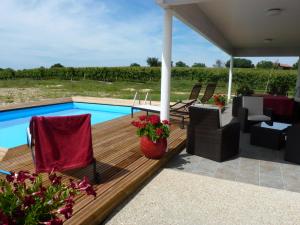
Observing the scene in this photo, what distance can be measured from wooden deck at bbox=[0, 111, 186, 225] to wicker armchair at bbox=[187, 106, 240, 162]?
394 millimetres

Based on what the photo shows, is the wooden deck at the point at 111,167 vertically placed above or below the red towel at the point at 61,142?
below

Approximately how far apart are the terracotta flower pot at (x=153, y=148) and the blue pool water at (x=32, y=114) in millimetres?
4185

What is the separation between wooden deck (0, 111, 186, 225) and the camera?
2.35 m

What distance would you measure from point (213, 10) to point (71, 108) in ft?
24.7

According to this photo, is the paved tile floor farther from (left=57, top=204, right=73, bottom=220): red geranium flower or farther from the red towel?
(left=57, top=204, right=73, bottom=220): red geranium flower

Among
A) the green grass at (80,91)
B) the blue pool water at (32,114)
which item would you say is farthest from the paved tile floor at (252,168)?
the green grass at (80,91)

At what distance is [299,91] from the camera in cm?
1027

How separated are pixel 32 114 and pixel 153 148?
7152 mm

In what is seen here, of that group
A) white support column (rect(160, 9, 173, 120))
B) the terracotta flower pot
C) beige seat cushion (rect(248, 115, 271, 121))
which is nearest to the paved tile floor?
the terracotta flower pot

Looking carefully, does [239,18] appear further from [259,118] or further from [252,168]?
[252,168]

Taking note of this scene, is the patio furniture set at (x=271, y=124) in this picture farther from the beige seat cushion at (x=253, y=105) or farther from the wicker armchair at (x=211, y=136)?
the wicker armchair at (x=211, y=136)

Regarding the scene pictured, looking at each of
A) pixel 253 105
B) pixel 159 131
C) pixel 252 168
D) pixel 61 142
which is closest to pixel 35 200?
pixel 61 142

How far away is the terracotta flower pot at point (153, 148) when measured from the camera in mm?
3547

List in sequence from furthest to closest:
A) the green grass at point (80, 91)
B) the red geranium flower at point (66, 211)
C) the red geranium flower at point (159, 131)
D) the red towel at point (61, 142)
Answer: the green grass at point (80, 91), the red geranium flower at point (159, 131), the red towel at point (61, 142), the red geranium flower at point (66, 211)
